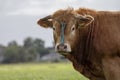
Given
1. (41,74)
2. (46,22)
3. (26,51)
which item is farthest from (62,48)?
(26,51)

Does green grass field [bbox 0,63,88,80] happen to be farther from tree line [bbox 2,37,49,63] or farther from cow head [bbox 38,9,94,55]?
tree line [bbox 2,37,49,63]

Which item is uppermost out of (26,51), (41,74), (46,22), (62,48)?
(46,22)

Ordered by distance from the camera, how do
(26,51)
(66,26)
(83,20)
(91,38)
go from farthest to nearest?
(26,51) < (91,38) < (83,20) < (66,26)

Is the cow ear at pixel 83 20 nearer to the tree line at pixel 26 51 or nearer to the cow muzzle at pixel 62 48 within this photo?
the cow muzzle at pixel 62 48

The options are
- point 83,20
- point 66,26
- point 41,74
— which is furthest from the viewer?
point 41,74

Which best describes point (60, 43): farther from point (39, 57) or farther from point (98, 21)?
point (39, 57)

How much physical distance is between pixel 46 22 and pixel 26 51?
119 m

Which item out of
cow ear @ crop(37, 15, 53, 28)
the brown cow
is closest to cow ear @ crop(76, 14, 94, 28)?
the brown cow

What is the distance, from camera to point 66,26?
52.2ft

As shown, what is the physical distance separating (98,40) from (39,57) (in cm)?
11356

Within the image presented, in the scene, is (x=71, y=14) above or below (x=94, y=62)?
above

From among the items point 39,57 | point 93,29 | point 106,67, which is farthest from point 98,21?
point 39,57

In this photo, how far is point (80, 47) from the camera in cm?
1670

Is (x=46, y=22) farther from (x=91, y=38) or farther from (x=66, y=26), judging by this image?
(x=91, y=38)
